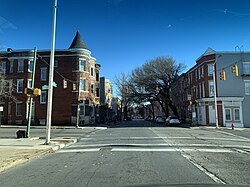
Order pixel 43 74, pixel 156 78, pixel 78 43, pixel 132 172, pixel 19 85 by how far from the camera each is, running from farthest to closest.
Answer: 1. pixel 156 78
2. pixel 19 85
3. pixel 78 43
4. pixel 43 74
5. pixel 132 172

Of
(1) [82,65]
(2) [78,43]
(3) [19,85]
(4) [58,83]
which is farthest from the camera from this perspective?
(3) [19,85]

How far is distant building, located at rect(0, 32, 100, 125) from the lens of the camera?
132ft

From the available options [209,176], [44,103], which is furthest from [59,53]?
[209,176]

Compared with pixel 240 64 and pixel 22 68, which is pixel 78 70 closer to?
pixel 22 68

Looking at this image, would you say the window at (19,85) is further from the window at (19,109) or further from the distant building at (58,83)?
the window at (19,109)

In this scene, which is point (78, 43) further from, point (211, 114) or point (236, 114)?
point (236, 114)

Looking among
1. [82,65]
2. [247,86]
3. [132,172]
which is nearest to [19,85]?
[82,65]

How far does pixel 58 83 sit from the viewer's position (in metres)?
41.2

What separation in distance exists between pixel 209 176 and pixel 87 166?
392 cm

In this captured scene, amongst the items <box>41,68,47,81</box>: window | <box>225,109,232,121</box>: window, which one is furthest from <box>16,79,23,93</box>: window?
<box>225,109,232,121</box>: window

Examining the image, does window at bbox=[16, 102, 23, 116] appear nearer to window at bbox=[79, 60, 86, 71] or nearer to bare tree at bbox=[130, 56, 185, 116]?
window at bbox=[79, 60, 86, 71]

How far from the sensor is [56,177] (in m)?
7.01

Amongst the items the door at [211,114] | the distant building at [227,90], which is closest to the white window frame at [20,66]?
the distant building at [227,90]

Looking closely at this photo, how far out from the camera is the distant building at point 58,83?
4034 centimetres
